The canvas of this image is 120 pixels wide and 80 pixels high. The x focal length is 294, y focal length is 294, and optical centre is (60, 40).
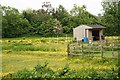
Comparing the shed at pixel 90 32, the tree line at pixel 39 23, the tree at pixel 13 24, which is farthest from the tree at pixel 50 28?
the shed at pixel 90 32

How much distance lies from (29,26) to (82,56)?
4028 cm

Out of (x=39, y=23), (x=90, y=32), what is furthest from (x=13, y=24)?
(x=90, y=32)

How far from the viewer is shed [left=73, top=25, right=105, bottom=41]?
39500 millimetres

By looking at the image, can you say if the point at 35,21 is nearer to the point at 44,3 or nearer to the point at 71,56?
the point at 44,3

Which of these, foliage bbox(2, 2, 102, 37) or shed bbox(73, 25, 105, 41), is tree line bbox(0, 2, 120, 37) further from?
shed bbox(73, 25, 105, 41)

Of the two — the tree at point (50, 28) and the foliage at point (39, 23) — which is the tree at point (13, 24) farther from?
the tree at point (50, 28)

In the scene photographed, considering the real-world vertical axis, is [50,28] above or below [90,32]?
above

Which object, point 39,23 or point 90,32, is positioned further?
point 39,23

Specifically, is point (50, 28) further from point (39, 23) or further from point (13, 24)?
point (13, 24)

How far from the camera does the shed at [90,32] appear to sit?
3950cm

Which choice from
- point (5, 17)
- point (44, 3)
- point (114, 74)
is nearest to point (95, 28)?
point (5, 17)

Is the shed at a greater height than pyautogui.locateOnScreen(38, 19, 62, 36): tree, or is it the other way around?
pyautogui.locateOnScreen(38, 19, 62, 36): tree

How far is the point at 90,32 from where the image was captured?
40156 millimetres

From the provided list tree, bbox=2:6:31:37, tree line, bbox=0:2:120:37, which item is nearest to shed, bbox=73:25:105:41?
tree line, bbox=0:2:120:37
